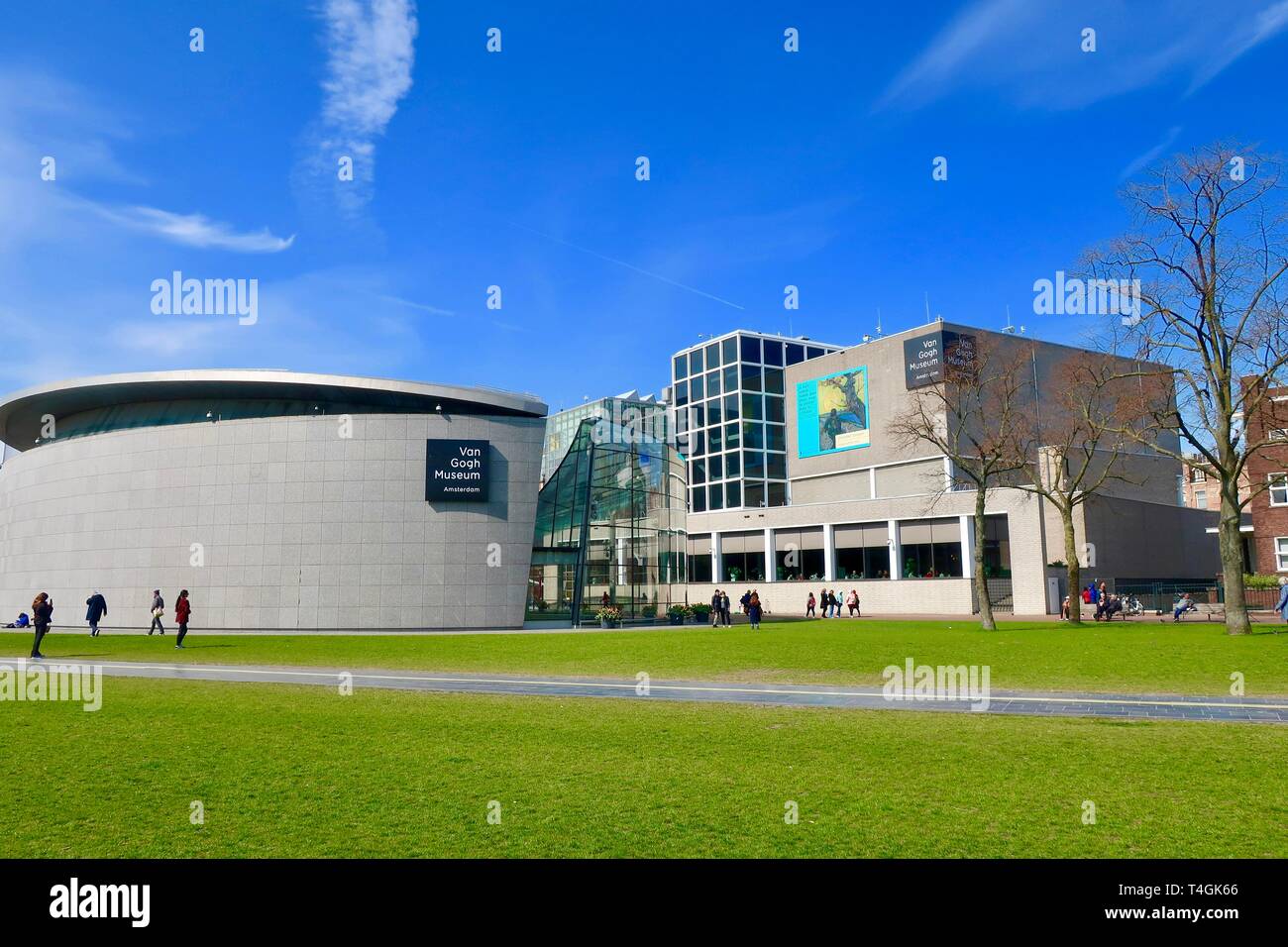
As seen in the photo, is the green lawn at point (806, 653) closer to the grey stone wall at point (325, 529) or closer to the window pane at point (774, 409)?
the grey stone wall at point (325, 529)

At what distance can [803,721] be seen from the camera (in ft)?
40.7

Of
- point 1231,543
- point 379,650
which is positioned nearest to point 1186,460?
point 1231,543

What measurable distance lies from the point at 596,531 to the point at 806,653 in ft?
71.0

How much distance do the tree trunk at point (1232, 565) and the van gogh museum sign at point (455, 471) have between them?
103ft

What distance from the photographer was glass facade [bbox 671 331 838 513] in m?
99.8

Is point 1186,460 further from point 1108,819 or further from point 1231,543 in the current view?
point 1108,819

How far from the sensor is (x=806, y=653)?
25.7 metres

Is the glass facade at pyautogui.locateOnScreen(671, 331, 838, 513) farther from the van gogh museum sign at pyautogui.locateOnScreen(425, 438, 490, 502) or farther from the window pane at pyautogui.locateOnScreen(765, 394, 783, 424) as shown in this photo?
the van gogh museum sign at pyautogui.locateOnScreen(425, 438, 490, 502)

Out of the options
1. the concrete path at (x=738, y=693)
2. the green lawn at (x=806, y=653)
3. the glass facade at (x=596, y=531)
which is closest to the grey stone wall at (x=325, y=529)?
the glass facade at (x=596, y=531)

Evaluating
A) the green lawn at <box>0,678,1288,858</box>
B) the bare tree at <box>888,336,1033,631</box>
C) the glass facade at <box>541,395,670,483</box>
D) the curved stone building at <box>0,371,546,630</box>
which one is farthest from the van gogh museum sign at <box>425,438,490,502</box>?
the green lawn at <box>0,678,1288,858</box>

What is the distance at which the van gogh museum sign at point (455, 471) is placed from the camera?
43156 mm

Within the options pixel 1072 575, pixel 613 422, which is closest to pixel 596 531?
pixel 613 422

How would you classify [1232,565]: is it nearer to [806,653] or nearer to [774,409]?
[806,653]

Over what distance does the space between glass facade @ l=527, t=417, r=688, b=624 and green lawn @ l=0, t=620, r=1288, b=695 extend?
25.5 feet
